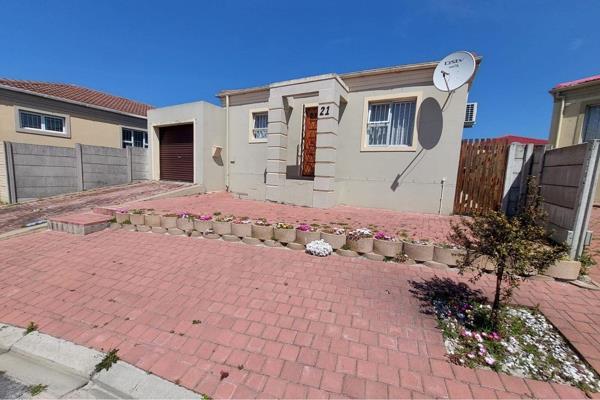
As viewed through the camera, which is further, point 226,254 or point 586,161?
point 226,254

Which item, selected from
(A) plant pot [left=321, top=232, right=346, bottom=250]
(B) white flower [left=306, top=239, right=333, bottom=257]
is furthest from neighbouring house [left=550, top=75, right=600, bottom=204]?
(B) white flower [left=306, top=239, right=333, bottom=257]

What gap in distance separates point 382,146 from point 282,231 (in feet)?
16.9

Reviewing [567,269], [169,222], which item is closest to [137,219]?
[169,222]

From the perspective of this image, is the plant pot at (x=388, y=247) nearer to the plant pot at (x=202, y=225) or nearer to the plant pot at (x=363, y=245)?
the plant pot at (x=363, y=245)

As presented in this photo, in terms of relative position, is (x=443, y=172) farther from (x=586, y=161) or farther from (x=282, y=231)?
(x=282, y=231)

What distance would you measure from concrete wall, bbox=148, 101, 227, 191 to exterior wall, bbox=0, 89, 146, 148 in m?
5.21

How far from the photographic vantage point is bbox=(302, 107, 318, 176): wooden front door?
9.41 m

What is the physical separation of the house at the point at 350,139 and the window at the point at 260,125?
0.04 metres

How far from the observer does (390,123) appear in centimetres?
811

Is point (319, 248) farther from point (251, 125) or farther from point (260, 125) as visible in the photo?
point (251, 125)

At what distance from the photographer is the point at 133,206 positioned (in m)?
7.32

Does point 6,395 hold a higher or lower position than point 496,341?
lower

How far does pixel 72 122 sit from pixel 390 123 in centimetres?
1603

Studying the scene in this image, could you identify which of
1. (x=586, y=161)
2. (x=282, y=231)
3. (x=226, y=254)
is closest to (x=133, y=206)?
(x=226, y=254)
